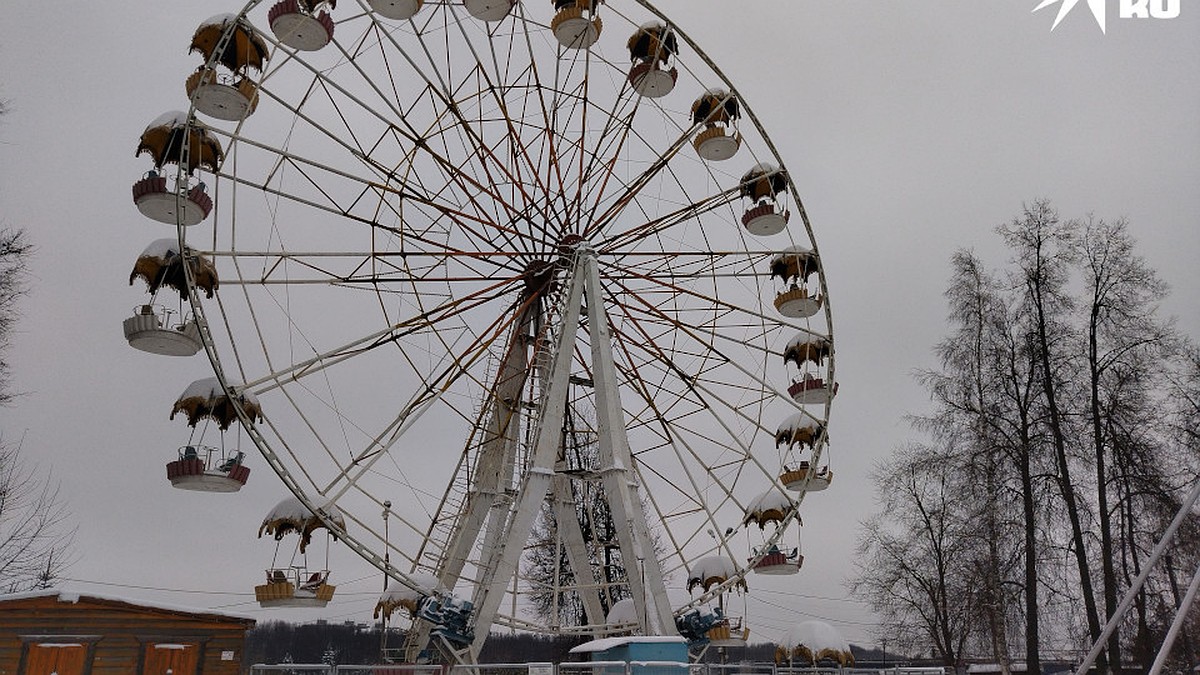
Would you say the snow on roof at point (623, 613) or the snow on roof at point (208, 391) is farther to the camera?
the snow on roof at point (623, 613)

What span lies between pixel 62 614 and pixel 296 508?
3.86 metres

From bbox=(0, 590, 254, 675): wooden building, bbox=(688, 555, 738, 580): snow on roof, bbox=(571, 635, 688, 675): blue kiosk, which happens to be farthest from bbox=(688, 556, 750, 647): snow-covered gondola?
bbox=(0, 590, 254, 675): wooden building

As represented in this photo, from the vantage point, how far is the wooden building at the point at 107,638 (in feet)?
34.6

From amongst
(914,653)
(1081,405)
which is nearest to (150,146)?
(1081,405)

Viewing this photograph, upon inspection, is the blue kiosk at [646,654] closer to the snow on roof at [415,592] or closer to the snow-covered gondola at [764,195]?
the snow on roof at [415,592]

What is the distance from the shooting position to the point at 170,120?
14.6m

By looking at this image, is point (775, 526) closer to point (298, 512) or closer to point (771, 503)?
point (771, 503)

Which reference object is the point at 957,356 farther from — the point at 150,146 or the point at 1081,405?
the point at 150,146

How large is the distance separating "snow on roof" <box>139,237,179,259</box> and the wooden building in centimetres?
561

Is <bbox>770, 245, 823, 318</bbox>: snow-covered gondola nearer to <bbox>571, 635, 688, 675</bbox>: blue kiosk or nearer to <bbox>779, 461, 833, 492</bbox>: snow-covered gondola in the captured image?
<bbox>779, 461, 833, 492</bbox>: snow-covered gondola

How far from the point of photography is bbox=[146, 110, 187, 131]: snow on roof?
1457 cm

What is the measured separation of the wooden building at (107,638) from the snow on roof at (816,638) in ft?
30.7

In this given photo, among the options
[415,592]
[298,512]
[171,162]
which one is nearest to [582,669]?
[415,592]

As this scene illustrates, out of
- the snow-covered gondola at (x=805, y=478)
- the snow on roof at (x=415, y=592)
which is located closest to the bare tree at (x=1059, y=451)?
the snow-covered gondola at (x=805, y=478)
